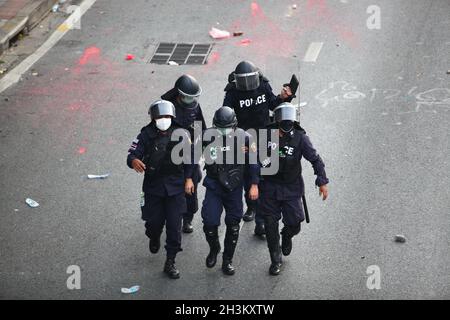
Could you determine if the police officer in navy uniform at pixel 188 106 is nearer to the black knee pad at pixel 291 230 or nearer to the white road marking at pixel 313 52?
the black knee pad at pixel 291 230

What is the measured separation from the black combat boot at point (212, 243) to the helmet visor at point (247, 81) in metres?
1.64

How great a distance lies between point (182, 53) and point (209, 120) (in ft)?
7.89

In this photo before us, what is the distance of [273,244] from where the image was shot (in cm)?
957

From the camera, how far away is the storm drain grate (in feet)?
48.4

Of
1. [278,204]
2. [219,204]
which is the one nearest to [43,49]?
[219,204]

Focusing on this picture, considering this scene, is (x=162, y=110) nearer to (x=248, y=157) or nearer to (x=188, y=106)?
(x=188, y=106)

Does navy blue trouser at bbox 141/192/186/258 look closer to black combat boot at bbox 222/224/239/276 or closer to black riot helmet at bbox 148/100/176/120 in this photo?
black combat boot at bbox 222/224/239/276

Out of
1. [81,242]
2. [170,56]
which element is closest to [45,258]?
[81,242]

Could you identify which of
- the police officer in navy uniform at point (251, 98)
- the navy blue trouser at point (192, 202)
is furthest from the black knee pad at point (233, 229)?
the navy blue trouser at point (192, 202)

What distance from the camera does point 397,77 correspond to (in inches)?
547

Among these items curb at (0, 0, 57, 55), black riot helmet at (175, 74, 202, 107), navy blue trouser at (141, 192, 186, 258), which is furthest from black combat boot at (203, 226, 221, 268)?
curb at (0, 0, 57, 55)

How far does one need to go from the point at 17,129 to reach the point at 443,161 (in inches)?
224

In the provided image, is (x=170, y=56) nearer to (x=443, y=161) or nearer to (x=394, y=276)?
(x=443, y=161)

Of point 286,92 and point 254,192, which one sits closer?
point 254,192
